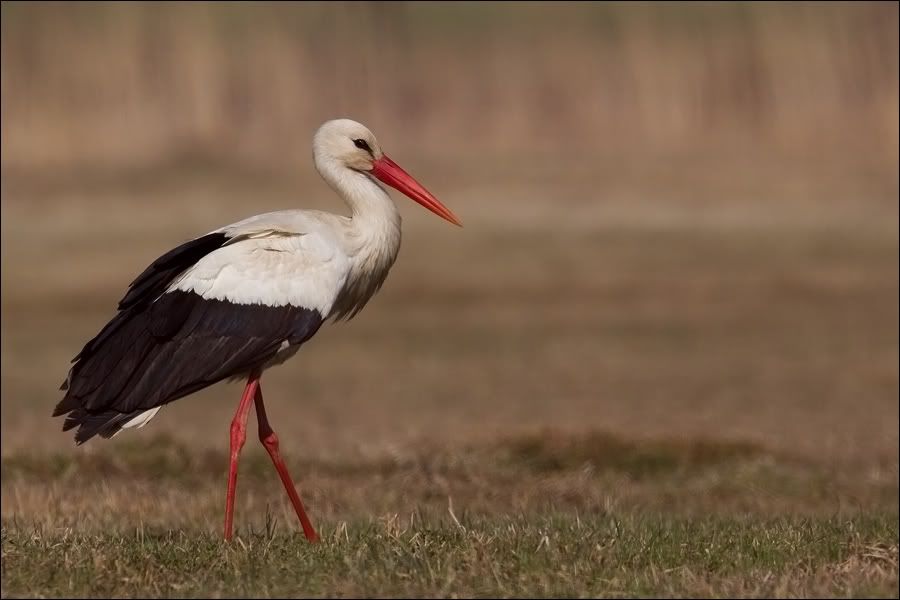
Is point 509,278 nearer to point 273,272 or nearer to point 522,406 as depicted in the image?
point 522,406

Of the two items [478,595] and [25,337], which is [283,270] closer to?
[478,595]

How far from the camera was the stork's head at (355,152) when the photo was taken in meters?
7.96

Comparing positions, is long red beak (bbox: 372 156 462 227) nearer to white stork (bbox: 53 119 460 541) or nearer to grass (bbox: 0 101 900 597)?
white stork (bbox: 53 119 460 541)

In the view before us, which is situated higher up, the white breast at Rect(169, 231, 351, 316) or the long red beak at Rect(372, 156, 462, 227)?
the long red beak at Rect(372, 156, 462, 227)

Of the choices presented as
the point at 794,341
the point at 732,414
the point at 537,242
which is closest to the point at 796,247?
the point at 537,242

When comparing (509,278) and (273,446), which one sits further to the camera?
(509,278)

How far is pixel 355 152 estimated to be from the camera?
314 inches

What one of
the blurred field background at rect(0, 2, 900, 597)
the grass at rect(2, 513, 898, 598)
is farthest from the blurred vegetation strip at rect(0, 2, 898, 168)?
the grass at rect(2, 513, 898, 598)

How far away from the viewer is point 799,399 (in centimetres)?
1560

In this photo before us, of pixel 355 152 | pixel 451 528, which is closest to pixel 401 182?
pixel 355 152

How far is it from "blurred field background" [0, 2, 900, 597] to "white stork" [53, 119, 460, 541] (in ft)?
2.01

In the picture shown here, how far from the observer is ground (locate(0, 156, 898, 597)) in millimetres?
5582

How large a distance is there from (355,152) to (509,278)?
1900cm

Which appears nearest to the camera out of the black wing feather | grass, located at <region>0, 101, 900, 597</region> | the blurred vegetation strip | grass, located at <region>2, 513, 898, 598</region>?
grass, located at <region>2, 513, 898, 598</region>
